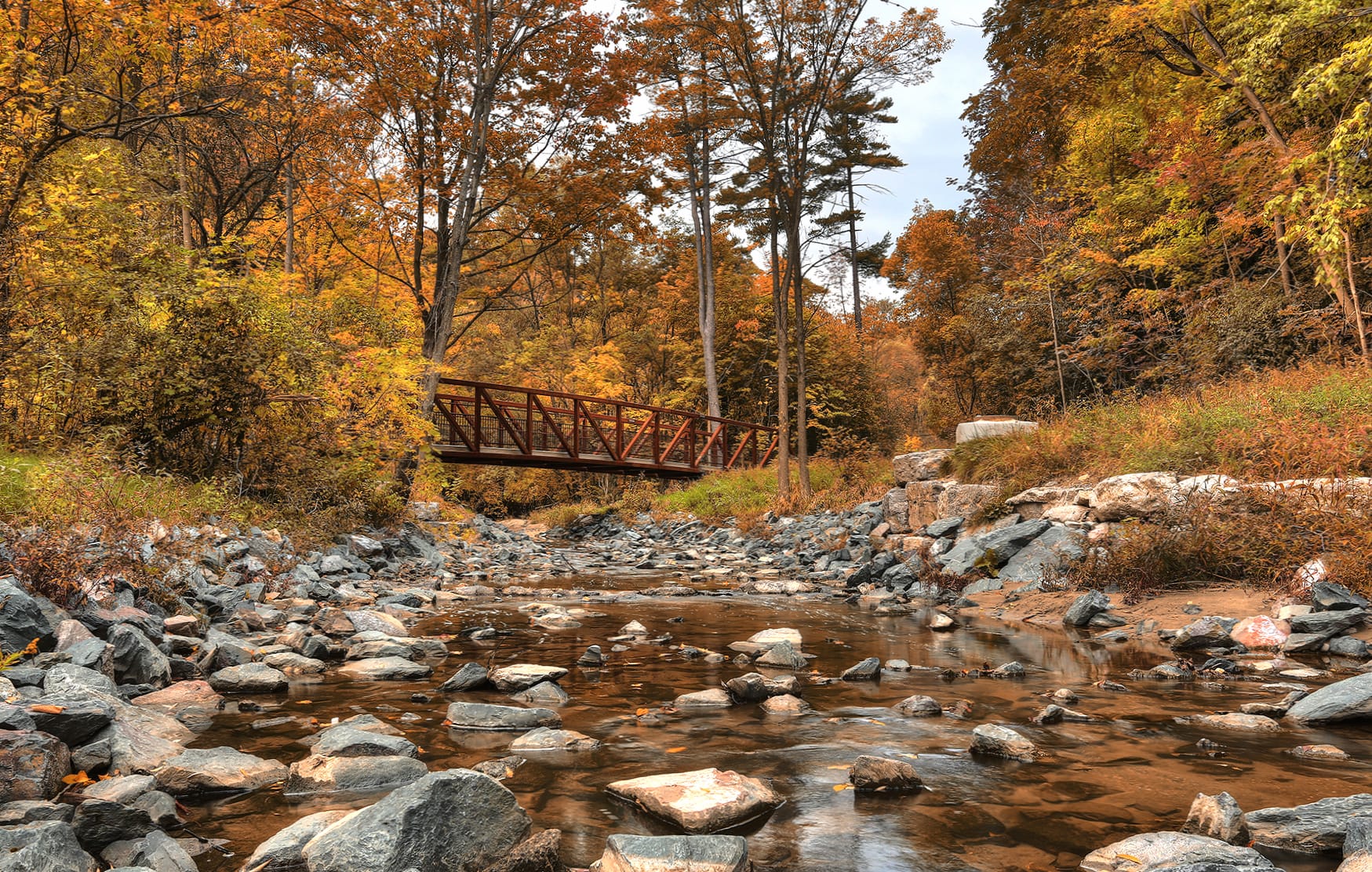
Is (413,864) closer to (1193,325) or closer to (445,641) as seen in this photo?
(445,641)

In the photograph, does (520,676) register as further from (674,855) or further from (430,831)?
(674,855)

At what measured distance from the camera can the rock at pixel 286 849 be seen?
192cm

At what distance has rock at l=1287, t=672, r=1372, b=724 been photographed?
3145 millimetres

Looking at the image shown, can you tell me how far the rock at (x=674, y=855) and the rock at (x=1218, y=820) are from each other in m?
1.33

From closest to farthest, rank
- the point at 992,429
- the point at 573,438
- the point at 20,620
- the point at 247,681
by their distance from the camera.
A: the point at 20,620 → the point at 247,681 → the point at 992,429 → the point at 573,438

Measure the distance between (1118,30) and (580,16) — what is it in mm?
8706

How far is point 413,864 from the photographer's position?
186 centimetres

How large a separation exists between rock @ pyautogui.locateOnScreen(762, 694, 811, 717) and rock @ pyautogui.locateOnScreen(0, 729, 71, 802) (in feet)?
8.98

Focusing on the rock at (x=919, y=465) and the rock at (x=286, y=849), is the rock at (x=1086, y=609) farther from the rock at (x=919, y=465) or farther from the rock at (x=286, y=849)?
the rock at (x=286, y=849)

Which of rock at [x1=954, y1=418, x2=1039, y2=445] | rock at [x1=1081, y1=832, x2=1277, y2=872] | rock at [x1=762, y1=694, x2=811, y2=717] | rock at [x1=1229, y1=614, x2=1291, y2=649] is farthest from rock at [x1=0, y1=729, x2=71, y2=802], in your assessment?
rock at [x1=954, y1=418, x2=1039, y2=445]

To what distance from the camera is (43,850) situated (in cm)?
172

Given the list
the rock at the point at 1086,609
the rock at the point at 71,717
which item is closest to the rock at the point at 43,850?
the rock at the point at 71,717


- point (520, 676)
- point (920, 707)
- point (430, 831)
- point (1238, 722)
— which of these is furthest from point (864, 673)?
point (430, 831)

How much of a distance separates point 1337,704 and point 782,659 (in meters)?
2.68
